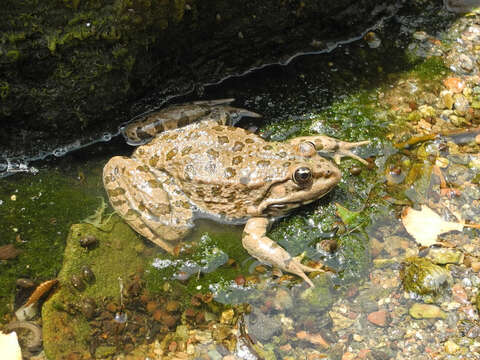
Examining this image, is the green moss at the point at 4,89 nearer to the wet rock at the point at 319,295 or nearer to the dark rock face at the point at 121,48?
the dark rock face at the point at 121,48

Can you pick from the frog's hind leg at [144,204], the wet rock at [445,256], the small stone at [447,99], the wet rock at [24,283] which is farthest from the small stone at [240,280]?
the small stone at [447,99]

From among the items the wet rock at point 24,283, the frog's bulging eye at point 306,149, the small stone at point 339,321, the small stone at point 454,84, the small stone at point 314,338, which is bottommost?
the small stone at point 314,338

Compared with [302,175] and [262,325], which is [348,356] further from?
[302,175]

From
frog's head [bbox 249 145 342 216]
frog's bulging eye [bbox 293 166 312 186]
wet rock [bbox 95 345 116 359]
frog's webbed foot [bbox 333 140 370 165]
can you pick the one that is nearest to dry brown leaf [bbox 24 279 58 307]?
wet rock [bbox 95 345 116 359]

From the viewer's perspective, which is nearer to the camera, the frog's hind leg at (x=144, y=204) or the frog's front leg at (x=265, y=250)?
the frog's front leg at (x=265, y=250)

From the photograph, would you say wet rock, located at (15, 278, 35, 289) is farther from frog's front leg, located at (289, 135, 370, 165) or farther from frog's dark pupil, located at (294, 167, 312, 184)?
frog's front leg, located at (289, 135, 370, 165)

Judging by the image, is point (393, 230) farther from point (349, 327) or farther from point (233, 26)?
point (233, 26)
